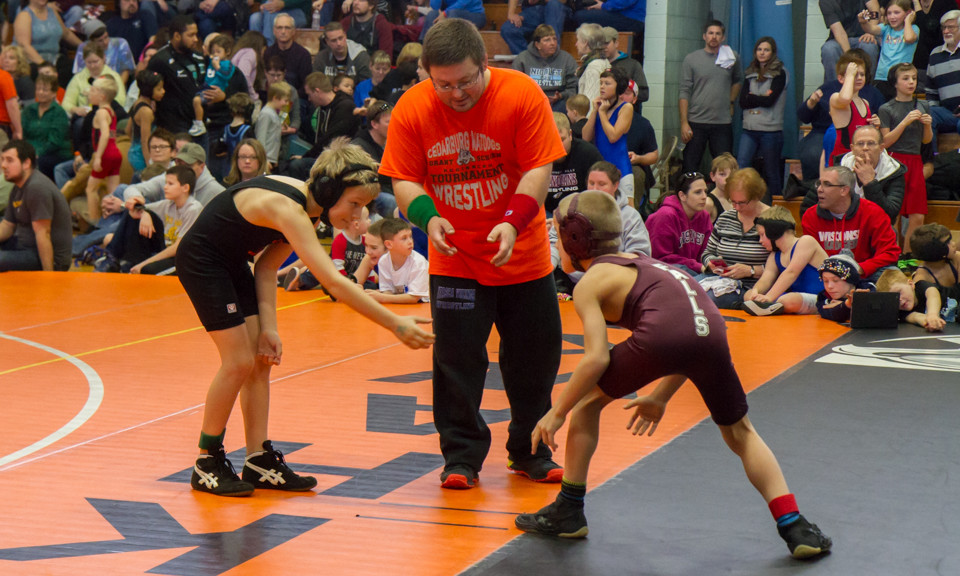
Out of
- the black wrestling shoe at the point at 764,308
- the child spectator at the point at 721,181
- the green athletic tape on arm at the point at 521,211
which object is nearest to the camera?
the green athletic tape on arm at the point at 521,211

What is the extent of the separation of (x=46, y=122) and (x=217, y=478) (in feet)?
30.4

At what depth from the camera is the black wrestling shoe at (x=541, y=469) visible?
4.20 m

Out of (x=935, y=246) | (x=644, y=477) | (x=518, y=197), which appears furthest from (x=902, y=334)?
(x=518, y=197)

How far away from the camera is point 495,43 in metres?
12.3

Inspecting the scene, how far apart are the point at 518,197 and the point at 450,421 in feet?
2.98

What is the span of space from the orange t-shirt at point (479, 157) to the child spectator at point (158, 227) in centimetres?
572

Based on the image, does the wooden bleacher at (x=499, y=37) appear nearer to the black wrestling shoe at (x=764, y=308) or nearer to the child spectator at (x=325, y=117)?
the child spectator at (x=325, y=117)

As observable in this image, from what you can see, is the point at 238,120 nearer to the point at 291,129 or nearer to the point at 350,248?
the point at 291,129

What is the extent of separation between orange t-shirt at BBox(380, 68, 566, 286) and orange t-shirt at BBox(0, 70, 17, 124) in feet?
30.6

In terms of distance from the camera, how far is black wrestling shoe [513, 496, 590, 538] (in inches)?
138

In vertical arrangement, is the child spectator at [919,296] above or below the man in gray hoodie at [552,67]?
below

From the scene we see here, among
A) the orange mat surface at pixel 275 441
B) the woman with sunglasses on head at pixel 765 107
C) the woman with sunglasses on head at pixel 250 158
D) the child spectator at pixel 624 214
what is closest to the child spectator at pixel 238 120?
the woman with sunglasses on head at pixel 250 158

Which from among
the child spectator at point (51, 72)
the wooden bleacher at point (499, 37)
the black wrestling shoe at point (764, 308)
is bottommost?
the black wrestling shoe at point (764, 308)

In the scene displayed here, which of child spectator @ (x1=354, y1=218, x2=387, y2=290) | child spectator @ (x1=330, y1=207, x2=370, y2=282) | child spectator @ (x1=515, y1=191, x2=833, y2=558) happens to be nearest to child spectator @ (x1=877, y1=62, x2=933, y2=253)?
child spectator @ (x1=354, y1=218, x2=387, y2=290)
